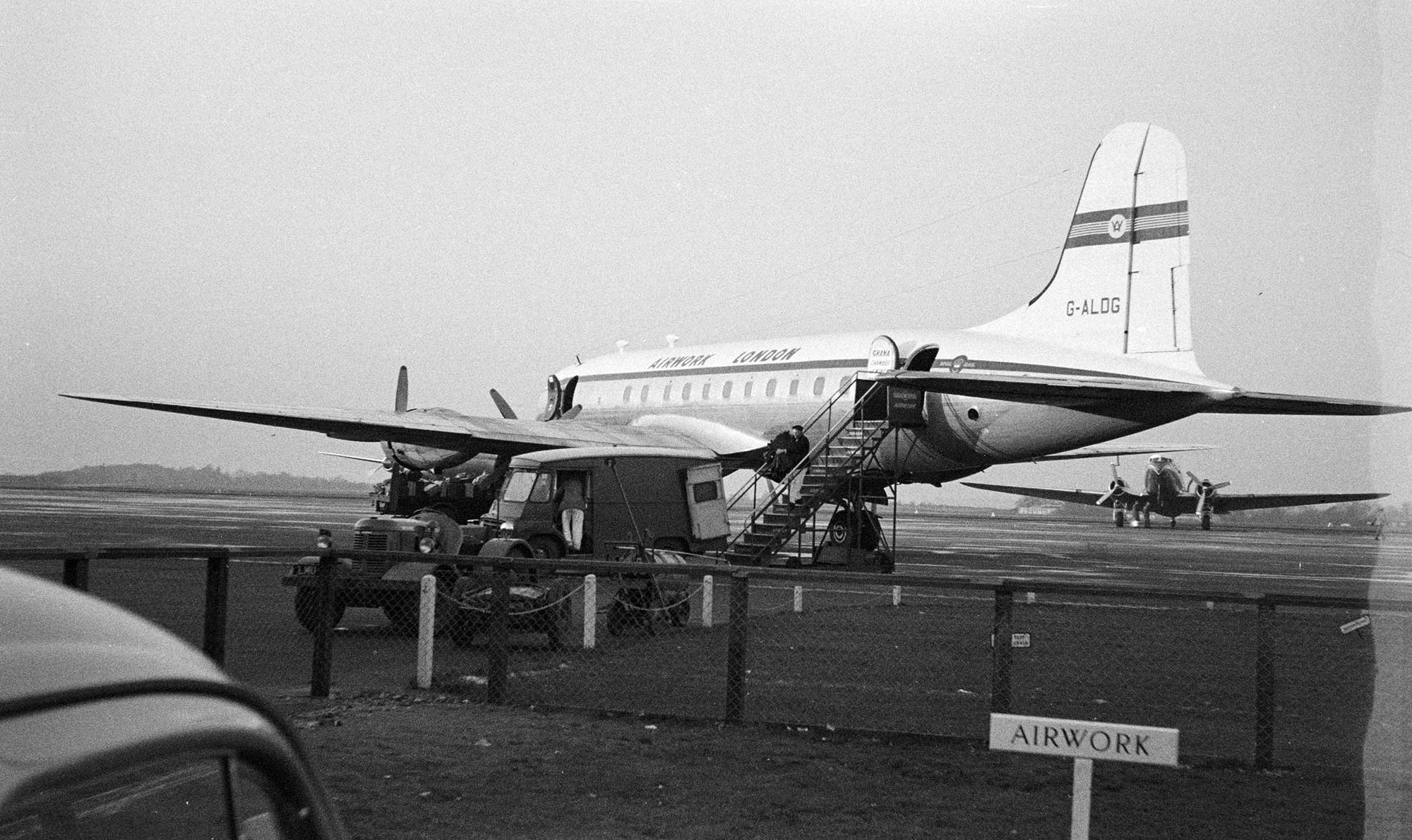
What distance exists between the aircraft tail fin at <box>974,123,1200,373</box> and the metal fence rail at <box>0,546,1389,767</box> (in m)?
7.33

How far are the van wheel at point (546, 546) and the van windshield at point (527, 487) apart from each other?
58cm

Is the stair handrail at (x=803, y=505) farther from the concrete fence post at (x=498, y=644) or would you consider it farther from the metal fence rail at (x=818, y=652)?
the concrete fence post at (x=498, y=644)

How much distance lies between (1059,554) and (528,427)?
1339cm

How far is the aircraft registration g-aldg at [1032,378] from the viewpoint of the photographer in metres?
21.1

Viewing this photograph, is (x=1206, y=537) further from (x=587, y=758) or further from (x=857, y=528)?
(x=587, y=758)

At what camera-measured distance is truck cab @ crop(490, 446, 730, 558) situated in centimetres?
1734

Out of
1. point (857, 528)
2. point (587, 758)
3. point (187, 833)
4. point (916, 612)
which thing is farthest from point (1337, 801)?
point (857, 528)

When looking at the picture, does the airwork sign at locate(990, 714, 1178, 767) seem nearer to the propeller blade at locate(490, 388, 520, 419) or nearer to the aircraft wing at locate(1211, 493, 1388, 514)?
the propeller blade at locate(490, 388, 520, 419)

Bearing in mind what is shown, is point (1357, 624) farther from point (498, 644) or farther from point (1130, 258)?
point (1130, 258)

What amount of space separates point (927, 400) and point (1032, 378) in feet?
9.19

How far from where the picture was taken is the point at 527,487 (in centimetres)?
1761

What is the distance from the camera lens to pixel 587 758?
774cm

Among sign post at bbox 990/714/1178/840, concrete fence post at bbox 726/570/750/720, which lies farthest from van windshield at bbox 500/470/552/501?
sign post at bbox 990/714/1178/840

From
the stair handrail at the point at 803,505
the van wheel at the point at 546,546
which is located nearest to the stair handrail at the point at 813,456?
the stair handrail at the point at 803,505
